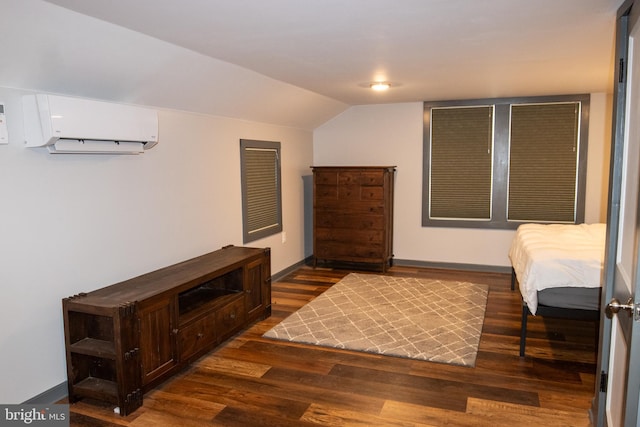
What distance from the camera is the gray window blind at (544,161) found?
5625 millimetres

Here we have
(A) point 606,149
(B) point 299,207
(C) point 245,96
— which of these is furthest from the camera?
(B) point 299,207

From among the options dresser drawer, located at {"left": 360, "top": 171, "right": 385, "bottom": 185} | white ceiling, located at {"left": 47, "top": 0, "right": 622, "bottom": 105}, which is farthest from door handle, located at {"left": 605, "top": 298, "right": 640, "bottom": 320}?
dresser drawer, located at {"left": 360, "top": 171, "right": 385, "bottom": 185}

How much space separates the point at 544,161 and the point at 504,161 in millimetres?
444

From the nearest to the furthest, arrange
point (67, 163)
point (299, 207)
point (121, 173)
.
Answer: point (67, 163)
point (121, 173)
point (299, 207)

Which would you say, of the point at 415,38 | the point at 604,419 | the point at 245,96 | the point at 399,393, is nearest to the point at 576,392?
the point at 604,419

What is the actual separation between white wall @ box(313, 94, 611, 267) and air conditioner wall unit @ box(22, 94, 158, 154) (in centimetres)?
360

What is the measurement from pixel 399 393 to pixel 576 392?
108 cm

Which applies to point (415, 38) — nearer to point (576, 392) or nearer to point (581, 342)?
point (576, 392)

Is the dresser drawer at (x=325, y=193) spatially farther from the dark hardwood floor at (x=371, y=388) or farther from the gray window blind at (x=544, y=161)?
the dark hardwood floor at (x=371, y=388)

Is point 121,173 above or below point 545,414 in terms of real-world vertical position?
above

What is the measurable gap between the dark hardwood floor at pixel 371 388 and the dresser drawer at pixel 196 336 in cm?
13

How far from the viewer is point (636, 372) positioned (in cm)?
149

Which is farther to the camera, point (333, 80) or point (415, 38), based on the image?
point (333, 80)

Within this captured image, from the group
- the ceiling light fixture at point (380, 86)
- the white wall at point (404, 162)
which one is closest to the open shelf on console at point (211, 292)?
the ceiling light fixture at point (380, 86)
